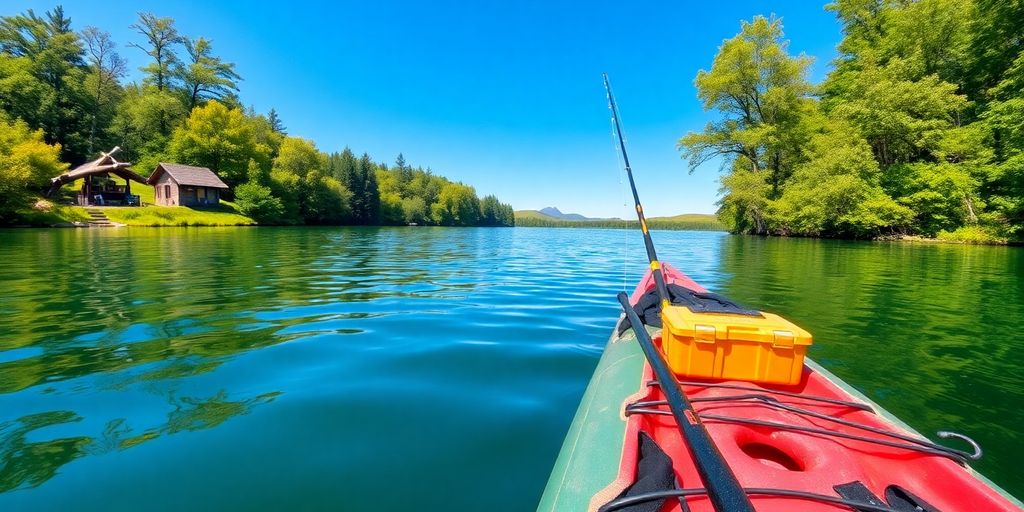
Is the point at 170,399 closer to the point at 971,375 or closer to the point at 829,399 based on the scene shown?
the point at 829,399

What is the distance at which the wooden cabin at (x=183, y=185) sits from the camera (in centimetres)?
4188

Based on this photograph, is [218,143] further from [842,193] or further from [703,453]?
[842,193]

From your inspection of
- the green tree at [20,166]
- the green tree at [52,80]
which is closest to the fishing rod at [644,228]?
the green tree at [20,166]

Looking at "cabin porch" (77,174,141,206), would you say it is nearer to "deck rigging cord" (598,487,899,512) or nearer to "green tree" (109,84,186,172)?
"green tree" (109,84,186,172)

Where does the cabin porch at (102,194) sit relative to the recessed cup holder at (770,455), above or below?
above

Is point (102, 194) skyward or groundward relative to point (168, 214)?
skyward

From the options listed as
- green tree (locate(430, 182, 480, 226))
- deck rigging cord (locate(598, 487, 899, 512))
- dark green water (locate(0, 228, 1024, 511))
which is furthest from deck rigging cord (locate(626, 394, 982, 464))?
green tree (locate(430, 182, 480, 226))

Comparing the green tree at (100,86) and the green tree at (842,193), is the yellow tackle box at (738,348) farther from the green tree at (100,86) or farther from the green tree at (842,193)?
the green tree at (100,86)

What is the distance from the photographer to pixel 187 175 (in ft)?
140

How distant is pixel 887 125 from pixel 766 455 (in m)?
33.8

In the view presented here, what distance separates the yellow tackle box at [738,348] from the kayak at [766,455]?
91mm

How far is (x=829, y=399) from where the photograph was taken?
8.43ft

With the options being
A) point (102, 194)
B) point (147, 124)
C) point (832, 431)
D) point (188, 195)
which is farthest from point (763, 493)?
point (147, 124)

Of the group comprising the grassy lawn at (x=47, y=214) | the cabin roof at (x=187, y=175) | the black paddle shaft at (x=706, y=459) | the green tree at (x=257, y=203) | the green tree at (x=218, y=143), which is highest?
the green tree at (x=218, y=143)
